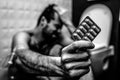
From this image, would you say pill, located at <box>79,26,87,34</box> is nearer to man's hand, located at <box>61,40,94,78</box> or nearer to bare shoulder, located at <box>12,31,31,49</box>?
man's hand, located at <box>61,40,94,78</box>

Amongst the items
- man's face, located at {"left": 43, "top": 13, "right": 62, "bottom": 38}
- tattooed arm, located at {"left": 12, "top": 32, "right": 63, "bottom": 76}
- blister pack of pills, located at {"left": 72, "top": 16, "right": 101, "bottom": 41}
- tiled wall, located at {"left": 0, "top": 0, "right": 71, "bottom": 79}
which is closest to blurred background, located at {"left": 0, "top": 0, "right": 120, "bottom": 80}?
tiled wall, located at {"left": 0, "top": 0, "right": 71, "bottom": 79}

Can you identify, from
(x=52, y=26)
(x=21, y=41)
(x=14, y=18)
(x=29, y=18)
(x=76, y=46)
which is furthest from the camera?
(x=29, y=18)

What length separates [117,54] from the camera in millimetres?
1473

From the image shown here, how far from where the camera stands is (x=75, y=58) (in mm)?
397

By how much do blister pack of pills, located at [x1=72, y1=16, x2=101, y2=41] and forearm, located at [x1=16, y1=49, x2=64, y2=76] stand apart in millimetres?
89

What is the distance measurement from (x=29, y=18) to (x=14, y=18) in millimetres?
143

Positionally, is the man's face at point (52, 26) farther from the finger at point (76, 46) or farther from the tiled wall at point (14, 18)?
the finger at point (76, 46)

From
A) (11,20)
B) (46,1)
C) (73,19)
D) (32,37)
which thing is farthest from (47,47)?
(73,19)

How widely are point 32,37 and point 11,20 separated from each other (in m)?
0.20

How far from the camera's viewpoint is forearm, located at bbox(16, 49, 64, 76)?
0.44 metres

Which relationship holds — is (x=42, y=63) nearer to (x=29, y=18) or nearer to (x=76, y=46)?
(x=76, y=46)

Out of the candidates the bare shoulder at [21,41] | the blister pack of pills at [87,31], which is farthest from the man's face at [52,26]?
the blister pack of pills at [87,31]

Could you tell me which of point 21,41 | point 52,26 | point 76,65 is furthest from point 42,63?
point 52,26

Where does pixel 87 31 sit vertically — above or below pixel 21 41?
above
